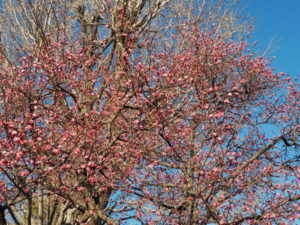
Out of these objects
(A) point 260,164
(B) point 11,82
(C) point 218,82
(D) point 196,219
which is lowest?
(D) point 196,219

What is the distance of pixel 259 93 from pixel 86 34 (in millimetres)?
5912

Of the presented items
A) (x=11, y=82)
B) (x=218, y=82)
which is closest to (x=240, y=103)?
(x=218, y=82)

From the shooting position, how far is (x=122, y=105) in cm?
729

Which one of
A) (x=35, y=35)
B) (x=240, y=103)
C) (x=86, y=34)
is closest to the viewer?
(x=240, y=103)

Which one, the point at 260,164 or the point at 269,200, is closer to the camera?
the point at 269,200

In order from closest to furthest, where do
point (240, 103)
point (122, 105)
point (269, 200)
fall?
point (269, 200), point (122, 105), point (240, 103)

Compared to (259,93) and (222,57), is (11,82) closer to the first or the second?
(222,57)

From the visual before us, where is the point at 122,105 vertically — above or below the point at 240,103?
below

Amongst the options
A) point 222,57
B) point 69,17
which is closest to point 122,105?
point 222,57

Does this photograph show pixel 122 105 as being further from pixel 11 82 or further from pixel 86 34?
pixel 86 34

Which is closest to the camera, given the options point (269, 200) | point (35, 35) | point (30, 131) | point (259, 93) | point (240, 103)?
point (30, 131)

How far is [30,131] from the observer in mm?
6141

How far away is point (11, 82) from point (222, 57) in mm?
5384

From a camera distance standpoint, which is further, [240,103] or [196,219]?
[240,103]
